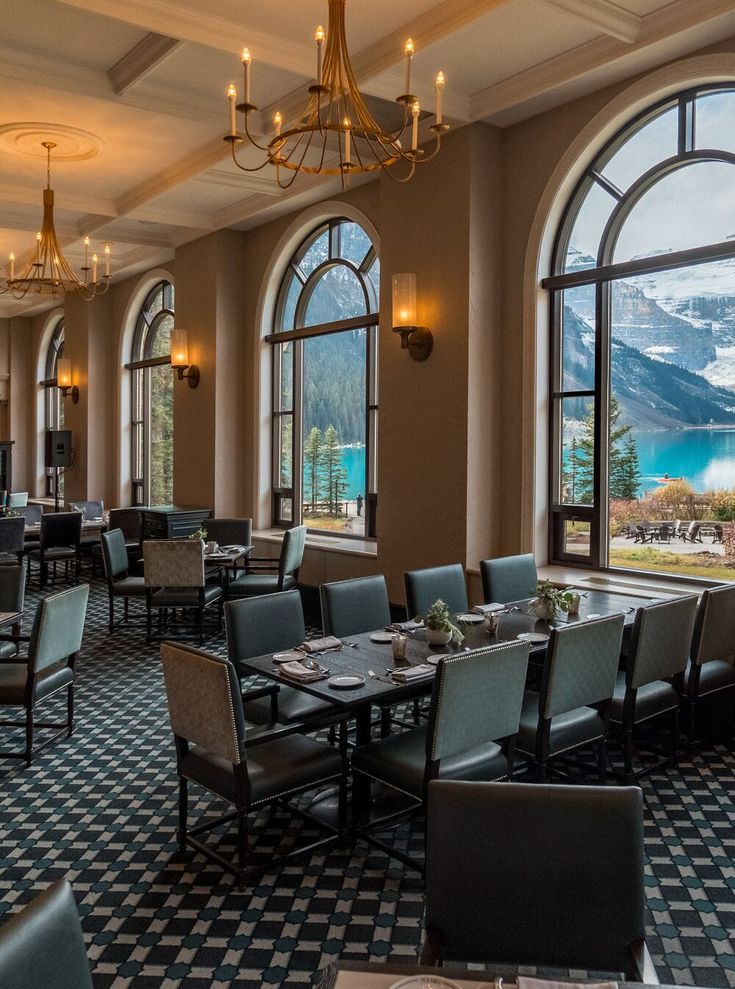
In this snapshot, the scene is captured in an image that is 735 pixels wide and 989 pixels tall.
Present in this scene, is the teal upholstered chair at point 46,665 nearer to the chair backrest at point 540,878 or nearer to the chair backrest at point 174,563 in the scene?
the chair backrest at point 174,563

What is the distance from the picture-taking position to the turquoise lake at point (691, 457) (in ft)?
17.0

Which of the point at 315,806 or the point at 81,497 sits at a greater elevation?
the point at 81,497

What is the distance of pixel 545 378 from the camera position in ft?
19.9

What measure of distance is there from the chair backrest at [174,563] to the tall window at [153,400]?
4.15 metres

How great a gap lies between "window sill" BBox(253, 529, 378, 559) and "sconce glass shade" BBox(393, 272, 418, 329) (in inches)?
78.0

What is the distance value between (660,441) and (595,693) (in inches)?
92.7

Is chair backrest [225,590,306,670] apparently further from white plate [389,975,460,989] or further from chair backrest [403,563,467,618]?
white plate [389,975,460,989]

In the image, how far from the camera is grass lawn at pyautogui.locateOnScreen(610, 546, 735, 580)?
524cm

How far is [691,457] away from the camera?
17.6ft

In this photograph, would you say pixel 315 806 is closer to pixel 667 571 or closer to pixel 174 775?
pixel 174 775

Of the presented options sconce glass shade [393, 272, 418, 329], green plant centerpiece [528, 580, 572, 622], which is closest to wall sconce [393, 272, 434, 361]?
sconce glass shade [393, 272, 418, 329]

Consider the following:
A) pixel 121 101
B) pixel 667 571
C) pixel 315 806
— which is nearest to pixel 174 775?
pixel 315 806

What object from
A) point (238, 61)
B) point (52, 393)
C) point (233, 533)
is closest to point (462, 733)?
point (238, 61)

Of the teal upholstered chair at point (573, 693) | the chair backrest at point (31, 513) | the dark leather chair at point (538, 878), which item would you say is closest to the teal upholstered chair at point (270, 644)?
the teal upholstered chair at point (573, 693)
